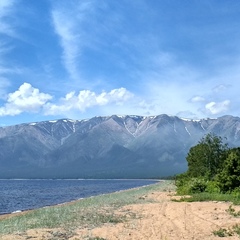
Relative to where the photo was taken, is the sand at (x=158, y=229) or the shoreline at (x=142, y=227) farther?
the shoreline at (x=142, y=227)

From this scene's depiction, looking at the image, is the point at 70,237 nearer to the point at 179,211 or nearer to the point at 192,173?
the point at 179,211

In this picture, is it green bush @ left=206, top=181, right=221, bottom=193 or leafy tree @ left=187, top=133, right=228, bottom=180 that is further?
leafy tree @ left=187, top=133, right=228, bottom=180

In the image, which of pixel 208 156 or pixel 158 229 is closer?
pixel 158 229

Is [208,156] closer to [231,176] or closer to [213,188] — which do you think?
[213,188]

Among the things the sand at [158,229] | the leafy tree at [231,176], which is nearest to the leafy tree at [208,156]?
the leafy tree at [231,176]

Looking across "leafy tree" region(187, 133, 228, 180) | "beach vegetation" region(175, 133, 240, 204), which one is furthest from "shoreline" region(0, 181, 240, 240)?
"leafy tree" region(187, 133, 228, 180)

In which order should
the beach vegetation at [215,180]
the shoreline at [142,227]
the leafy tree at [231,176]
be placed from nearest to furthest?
1. the shoreline at [142,227]
2. the beach vegetation at [215,180]
3. the leafy tree at [231,176]

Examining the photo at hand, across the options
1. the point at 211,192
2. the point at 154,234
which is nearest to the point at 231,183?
the point at 211,192

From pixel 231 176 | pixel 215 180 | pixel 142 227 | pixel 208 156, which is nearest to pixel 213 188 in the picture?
pixel 215 180

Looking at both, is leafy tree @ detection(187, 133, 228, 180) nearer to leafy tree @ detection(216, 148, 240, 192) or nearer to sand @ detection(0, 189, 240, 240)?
leafy tree @ detection(216, 148, 240, 192)

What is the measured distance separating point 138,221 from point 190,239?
677 cm

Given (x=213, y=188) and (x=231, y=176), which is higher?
(x=231, y=176)

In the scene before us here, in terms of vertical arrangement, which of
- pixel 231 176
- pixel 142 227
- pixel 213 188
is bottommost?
pixel 142 227

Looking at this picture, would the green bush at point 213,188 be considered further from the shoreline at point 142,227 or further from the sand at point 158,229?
the sand at point 158,229
